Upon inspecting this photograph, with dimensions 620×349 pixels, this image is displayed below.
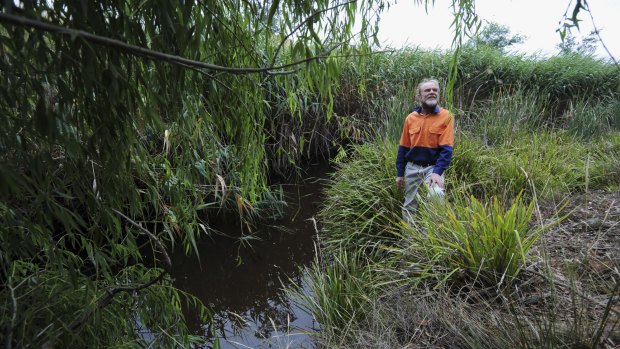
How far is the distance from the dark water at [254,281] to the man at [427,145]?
49.0 inches

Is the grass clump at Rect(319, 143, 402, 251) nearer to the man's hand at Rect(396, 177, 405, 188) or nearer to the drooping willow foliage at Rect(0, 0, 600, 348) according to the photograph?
the man's hand at Rect(396, 177, 405, 188)

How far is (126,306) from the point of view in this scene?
1440 mm

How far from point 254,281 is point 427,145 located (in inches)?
77.5

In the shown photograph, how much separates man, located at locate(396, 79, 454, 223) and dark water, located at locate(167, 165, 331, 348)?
→ 1.24 meters

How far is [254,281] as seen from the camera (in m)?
3.48

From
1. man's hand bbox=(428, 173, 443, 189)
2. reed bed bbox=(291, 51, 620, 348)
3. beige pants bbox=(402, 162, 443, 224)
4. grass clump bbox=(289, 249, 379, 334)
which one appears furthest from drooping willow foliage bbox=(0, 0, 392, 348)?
beige pants bbox=(402, 162, 443, 224)

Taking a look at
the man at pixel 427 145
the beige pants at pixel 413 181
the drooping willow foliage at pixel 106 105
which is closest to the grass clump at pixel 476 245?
the man at pixel 427 145

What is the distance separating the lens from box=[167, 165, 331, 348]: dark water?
2.82 metres

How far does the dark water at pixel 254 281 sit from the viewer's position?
9.24 feet

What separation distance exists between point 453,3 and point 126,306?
1708 mm

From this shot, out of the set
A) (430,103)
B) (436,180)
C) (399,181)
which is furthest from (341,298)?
(430,103)

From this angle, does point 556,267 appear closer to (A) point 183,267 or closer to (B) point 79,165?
(B) point 79,165

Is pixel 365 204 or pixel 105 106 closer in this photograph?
pixel 105 106

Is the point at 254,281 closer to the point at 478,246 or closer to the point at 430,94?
the point at 478,246
